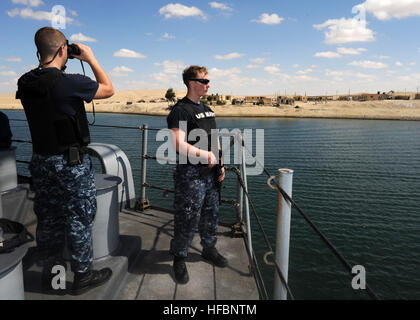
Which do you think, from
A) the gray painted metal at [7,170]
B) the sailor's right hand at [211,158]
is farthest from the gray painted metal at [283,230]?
the gray painted metal at [7,170]

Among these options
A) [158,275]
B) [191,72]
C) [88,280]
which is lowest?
[158,275]

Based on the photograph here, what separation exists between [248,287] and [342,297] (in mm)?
7473

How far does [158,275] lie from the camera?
10.6 feet

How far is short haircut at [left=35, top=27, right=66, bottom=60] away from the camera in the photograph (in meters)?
2.30

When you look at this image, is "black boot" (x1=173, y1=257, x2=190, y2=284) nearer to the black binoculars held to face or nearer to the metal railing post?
the metal railing post

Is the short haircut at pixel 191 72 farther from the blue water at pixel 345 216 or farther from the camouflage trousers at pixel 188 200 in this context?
the blue water at pixel 345 216

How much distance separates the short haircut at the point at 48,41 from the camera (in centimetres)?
230

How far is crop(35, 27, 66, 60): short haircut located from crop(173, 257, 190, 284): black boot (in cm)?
232

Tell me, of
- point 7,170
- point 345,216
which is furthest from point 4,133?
point 345,216

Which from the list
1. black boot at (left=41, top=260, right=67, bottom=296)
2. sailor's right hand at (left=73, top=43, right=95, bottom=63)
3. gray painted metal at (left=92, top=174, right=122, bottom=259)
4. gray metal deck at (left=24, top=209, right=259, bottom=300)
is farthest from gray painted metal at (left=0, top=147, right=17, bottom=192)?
sailor's right hand at (left=73, top=43, right=95, bottom=63)

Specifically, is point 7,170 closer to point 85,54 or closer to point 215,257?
point 85,54

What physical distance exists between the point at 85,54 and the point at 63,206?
4.35 ft

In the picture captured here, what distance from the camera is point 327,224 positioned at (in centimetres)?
1345
